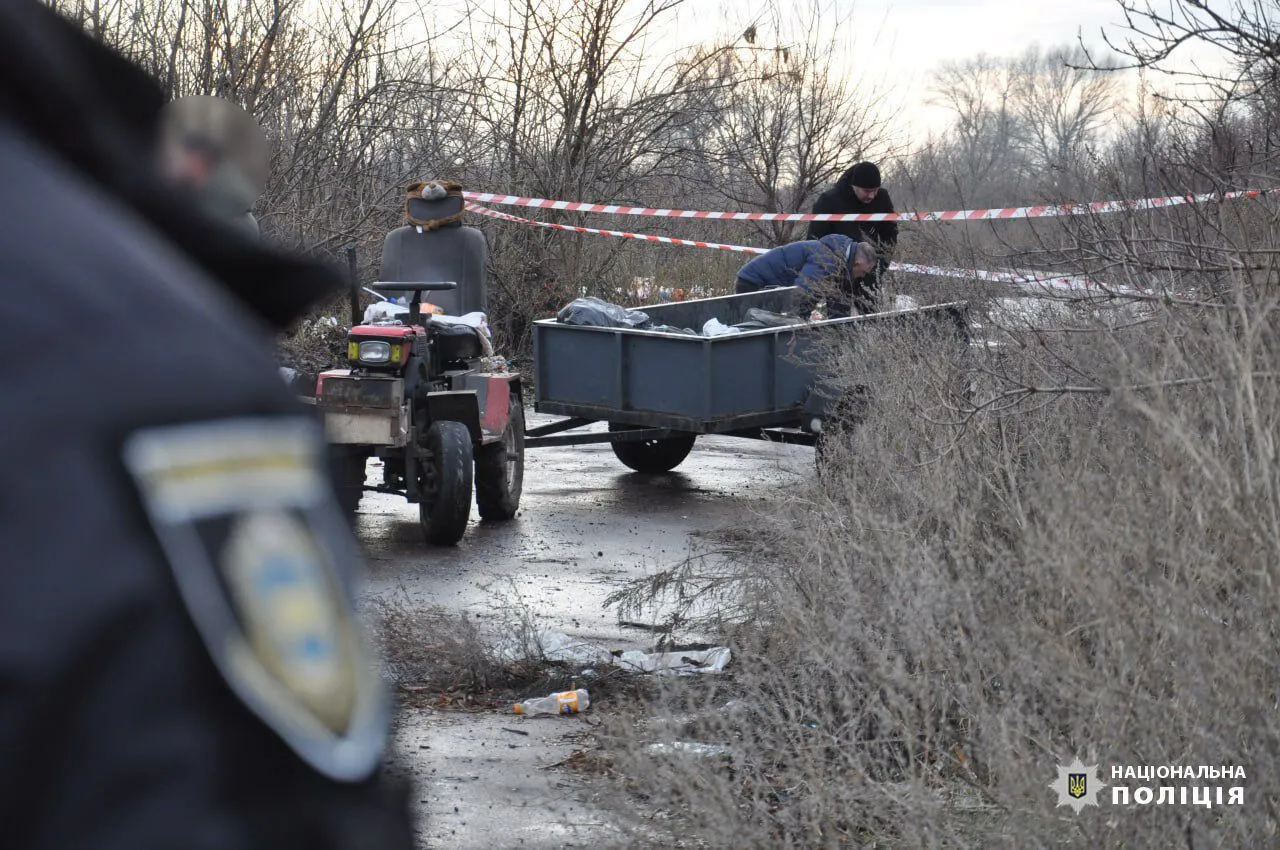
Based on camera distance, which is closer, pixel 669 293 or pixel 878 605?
pixel 878 605

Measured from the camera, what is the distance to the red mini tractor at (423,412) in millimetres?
7629

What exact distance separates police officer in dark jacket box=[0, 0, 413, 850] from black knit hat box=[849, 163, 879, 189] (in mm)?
12543

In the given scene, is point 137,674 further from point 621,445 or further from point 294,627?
point 621,445

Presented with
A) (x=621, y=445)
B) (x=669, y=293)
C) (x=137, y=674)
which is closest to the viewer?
(x=137, y=674)

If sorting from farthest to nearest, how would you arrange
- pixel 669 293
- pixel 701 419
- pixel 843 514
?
pixel 669 293, pixel 701 419, pixel 843 514

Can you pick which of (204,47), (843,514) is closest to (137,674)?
(843,514)

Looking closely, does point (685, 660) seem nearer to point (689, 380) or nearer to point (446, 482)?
point (446, 482)

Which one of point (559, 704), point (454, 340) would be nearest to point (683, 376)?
point (454, 340)

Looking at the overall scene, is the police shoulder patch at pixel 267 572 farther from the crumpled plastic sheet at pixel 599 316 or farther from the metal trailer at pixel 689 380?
the crumpled plastic sheet at pixel 599 316

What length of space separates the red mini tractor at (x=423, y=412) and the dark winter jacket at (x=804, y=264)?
2.83 metres

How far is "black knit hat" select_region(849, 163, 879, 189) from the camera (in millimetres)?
12992

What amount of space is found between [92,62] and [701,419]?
8436 millimetres

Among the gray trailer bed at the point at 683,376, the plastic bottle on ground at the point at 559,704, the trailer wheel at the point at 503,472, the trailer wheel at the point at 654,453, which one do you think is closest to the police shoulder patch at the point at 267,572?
the plastic bottle on ground at the point at 559,704

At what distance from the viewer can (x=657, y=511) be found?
9516 millimetres
